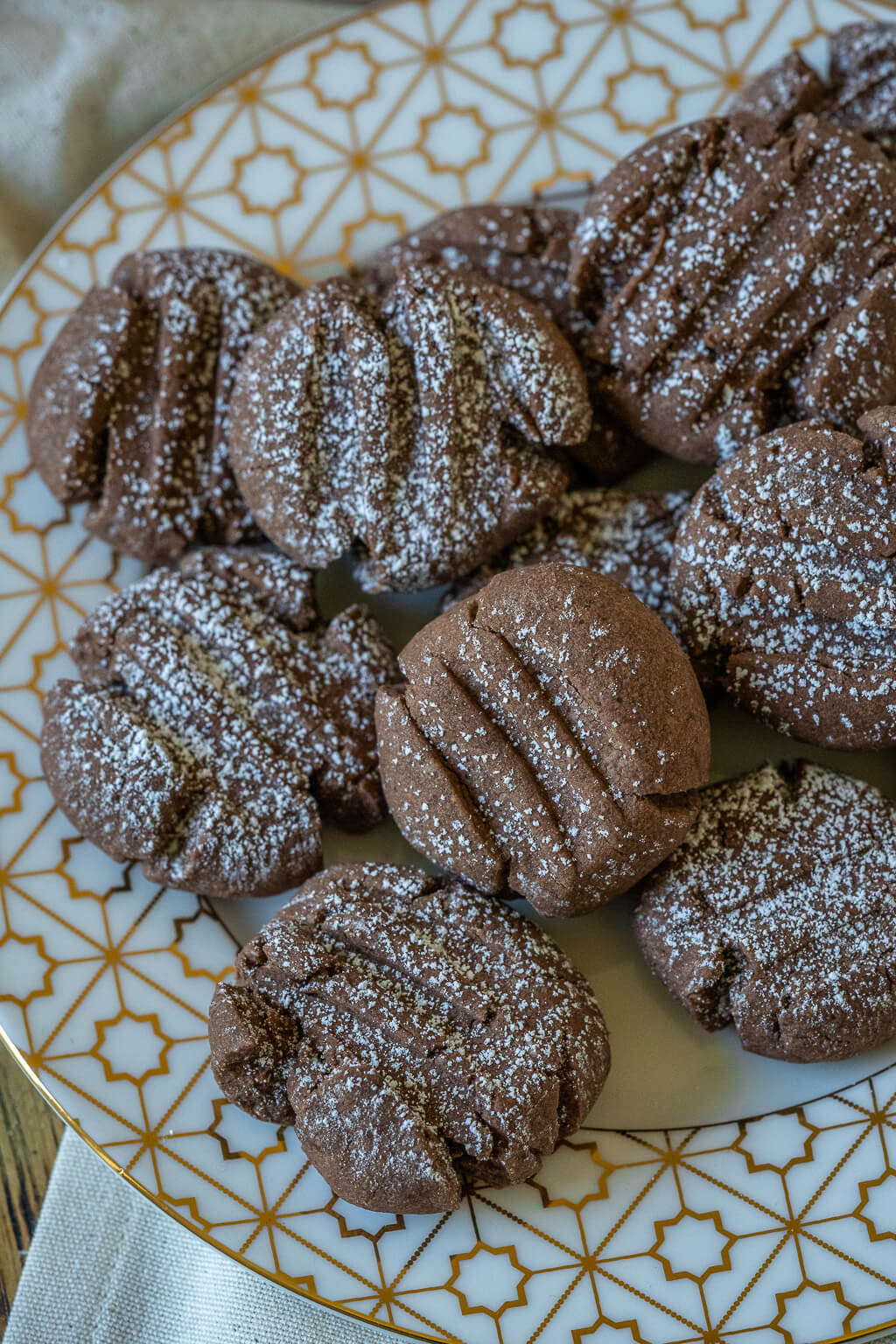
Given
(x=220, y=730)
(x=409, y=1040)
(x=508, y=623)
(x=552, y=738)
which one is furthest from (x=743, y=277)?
(x=409, y=1040)

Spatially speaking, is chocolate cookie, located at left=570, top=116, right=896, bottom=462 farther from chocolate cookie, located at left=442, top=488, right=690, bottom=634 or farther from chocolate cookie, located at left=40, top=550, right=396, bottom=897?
chocolate cookie, located at left=40, top=550, right=396, bottom=897

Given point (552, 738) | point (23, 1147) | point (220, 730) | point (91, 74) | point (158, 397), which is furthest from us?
point (91, 74)

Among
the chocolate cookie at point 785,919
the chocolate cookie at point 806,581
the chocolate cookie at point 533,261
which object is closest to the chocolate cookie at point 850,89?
the chocolate cookie at point 533,261

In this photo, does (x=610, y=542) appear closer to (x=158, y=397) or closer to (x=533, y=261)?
(x=533, y=261)

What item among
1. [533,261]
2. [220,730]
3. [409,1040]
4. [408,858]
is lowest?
[409,1040]

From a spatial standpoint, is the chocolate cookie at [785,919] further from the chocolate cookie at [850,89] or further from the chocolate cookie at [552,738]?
the chocolate cookie at [850,89]

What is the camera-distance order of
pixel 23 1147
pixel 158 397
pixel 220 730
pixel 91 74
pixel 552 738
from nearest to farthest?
pixel 552 738 < pixel 220 730 < pixel 158 397 < pixel 23 1147 < pixel 91 74

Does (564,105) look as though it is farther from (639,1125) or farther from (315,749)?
(639,1125)
